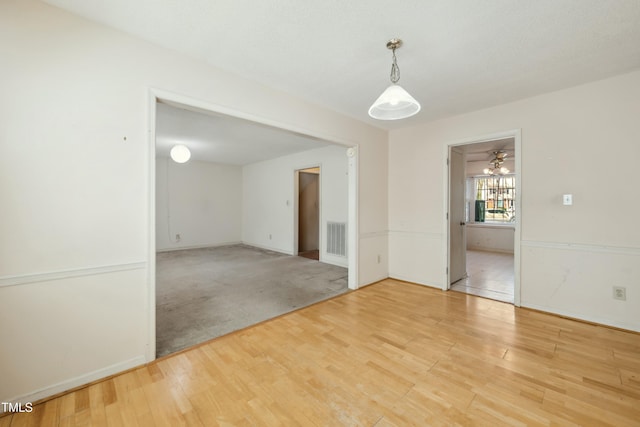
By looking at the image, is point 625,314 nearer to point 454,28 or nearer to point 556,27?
point 556,27

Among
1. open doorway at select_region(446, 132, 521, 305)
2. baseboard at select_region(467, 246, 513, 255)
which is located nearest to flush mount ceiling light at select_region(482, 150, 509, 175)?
open doorway at select_region(446, 132, 521, 305)

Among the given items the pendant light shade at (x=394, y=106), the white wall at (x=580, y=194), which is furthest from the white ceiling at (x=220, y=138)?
the white wall at (x=580, y=194)

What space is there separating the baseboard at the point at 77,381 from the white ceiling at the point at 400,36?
99.3 inches

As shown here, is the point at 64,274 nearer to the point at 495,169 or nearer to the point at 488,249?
the point at 488,249

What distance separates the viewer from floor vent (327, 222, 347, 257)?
17.6 ft

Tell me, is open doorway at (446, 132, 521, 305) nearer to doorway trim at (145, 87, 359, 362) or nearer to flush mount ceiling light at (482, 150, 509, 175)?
flush mount ceiling light at (482, 150, 509, 175)

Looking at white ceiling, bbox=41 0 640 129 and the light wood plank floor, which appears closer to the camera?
white ceiling, bbox=41 0 640 129

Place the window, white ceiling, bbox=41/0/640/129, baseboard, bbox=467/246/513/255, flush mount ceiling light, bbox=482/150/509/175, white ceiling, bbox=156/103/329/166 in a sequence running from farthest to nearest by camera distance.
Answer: the window → baseboard, bbox=467/246/513/255 → flush mount ceiling light, bbox=482/150/509/175 → white ceiling, bbox=156/103/329/166 → white ceiling, bbox=41/0/640/129

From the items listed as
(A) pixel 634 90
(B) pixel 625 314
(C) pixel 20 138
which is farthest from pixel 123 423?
(A) pixel 634 90

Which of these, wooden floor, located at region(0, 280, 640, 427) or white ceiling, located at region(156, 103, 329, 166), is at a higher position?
white ceiling, located at region(156, 103, 329, 166)

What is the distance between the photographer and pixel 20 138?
1.57m

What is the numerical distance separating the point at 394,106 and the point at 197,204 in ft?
22.2

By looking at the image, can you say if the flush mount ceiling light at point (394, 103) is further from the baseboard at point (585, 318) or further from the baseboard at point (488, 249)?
the baseboard at point (488, 249)

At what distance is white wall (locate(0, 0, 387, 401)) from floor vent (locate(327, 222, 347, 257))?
3.80 m
